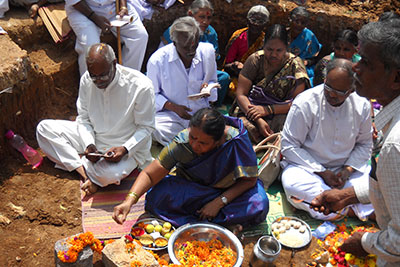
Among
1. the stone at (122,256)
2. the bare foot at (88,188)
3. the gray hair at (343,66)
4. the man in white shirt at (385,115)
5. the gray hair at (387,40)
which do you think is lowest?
the bare foot at (88,188)

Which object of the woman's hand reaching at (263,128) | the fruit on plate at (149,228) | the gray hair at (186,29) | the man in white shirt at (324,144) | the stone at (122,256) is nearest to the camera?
the stone at (122,256)

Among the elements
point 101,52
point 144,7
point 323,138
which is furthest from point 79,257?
point 144,7

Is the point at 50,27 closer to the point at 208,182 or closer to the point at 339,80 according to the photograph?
the point at 208,182

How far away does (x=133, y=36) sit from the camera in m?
6.42

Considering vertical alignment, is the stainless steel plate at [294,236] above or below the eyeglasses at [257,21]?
below

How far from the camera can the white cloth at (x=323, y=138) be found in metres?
4.61

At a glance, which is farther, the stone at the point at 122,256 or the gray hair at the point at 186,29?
the gray hair at the point at 186,29

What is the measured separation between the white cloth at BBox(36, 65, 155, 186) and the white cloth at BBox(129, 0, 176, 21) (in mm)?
2473

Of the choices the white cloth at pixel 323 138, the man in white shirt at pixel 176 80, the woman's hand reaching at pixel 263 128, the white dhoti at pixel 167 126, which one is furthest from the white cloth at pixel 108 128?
the white cloth at pixel 323 138

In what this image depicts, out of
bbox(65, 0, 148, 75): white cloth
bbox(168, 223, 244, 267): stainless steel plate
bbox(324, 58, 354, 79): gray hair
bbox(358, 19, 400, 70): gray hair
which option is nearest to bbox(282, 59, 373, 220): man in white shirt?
bbox(324, 58, 354, 79): gray hair

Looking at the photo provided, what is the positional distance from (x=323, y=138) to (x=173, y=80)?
2186mm

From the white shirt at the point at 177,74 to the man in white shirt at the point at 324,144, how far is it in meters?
1.53

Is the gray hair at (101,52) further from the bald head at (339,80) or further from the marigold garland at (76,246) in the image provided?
the bald head at (339,80)

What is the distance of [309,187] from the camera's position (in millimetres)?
4500
